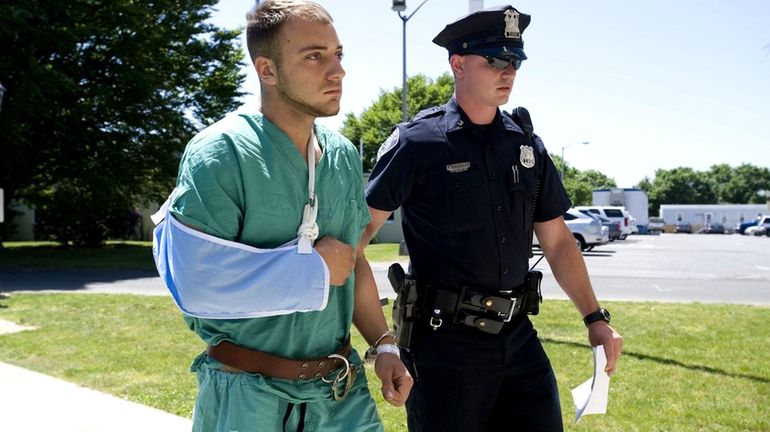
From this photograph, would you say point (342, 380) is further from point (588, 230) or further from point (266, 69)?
point (588, 230)

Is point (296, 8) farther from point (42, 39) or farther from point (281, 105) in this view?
point (42, 39)

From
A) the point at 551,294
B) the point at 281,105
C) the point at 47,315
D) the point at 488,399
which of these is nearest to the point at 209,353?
the point at 281,105

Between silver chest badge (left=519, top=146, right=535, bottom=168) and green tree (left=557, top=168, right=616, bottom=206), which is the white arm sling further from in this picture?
green tree (left=557, top=168, right=616, bottom=206)

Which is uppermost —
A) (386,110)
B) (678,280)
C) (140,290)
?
(386,110)

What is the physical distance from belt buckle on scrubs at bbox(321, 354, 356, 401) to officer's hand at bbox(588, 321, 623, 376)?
133cm

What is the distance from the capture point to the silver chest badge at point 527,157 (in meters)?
3.04

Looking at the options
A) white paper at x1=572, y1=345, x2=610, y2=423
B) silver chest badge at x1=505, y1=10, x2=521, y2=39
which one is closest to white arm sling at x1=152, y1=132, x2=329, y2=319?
white paper at x1=572, y1=345, x2=610, y2=423

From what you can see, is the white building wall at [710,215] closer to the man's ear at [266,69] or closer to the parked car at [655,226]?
the parked car at [655,226]

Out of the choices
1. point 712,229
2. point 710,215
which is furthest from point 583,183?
point 712,229

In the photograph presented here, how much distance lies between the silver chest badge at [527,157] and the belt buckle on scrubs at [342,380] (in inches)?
55.2

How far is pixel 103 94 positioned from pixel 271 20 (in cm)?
2430

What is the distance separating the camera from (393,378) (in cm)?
207

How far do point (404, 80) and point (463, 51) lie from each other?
1921cm

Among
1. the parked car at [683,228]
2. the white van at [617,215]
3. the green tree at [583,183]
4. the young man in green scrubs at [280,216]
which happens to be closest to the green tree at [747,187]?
the green tree at [583,183]
